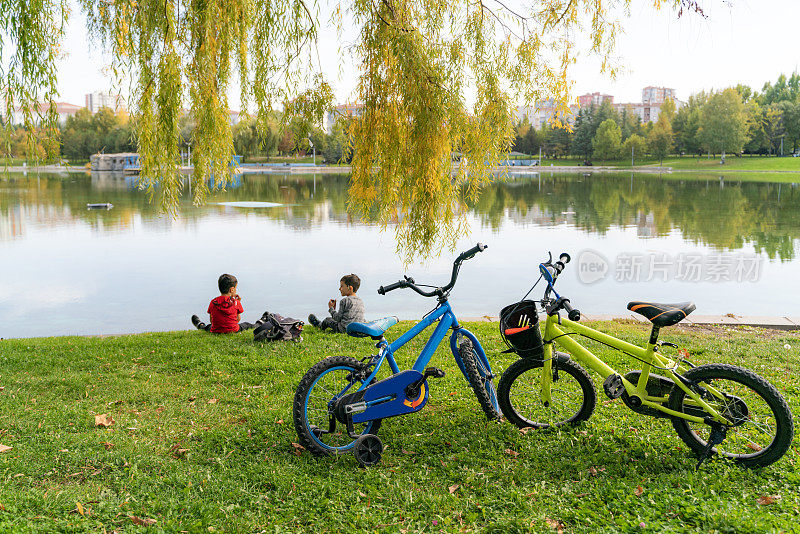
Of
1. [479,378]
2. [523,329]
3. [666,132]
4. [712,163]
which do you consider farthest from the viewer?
[666,132]

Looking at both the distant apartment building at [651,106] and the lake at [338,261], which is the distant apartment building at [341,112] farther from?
the distant apartment building at [651,106]

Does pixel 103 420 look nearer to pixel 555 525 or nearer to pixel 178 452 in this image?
pixel 178 452

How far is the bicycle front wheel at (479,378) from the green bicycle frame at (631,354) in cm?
38

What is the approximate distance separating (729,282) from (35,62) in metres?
13.3

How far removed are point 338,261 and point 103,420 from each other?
11.6 metres

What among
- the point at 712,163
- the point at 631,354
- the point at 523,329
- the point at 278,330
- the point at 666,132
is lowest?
the point at 278,330

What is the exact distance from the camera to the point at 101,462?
4062 mm

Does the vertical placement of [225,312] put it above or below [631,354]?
below

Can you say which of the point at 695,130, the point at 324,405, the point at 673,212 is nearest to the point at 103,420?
the point at 324,405

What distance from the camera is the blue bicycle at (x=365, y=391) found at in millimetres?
4102

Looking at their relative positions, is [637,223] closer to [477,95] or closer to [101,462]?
[477,95]

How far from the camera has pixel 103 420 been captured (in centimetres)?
483

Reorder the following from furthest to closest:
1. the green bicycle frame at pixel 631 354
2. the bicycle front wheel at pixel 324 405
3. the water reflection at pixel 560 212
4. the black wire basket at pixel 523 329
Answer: the water reflection at pixel 560 212 → the black wire basket at pixel 523 329 → the bicycle front wheel at pixel 324 405 → the green bicycle frame at pixel 631 354

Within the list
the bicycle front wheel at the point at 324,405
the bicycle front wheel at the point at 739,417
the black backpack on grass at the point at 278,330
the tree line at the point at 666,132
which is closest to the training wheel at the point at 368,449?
the bicycle front wheel at the point at 324,405
